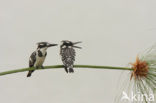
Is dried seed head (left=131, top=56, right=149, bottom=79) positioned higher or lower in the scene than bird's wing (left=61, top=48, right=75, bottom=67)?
lower

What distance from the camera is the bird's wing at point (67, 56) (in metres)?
0.82

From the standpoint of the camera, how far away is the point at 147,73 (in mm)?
740

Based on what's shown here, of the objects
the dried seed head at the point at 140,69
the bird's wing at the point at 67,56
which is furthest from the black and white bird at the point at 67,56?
the dried seed head at the point at 140,69

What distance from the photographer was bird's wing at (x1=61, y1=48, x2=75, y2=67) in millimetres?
821

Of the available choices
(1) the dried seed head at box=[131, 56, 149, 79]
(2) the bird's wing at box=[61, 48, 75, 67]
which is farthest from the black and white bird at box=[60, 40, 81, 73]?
(1) the dried seed head at box=[131, 56, 149, 79]

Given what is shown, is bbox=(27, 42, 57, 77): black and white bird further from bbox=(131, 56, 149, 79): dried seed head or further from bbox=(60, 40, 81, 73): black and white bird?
bbox=(131, 56, 149, 79): dried seed head

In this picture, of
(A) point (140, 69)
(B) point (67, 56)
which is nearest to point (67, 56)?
(B) point (67, 56)

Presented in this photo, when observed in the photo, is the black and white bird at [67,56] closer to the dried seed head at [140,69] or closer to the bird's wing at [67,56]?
the bird's wing at [67,56]

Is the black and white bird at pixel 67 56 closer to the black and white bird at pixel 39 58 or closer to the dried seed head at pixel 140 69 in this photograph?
the black and white bird at pixel 39 58

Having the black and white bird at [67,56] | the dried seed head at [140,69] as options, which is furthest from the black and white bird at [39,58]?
the dried seed head at [140,69]

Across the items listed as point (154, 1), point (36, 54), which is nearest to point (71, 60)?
point (36, 54)

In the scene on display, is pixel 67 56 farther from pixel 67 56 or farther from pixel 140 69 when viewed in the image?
pixel 140 69

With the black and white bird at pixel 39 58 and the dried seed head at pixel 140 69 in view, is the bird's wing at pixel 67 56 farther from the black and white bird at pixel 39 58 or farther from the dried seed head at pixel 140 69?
the dried seed head at pixel 140 69

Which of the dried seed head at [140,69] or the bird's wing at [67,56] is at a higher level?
the bird's wing at [67,56]
